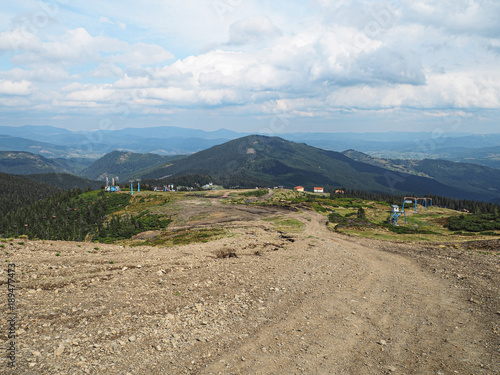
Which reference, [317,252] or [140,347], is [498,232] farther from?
[140,347]

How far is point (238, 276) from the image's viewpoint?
21.9 m

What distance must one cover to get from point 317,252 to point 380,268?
6863 mm

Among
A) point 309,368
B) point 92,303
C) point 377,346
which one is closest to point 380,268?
point 377,346

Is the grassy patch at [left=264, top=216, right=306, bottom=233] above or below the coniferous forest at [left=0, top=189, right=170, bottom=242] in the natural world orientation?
above

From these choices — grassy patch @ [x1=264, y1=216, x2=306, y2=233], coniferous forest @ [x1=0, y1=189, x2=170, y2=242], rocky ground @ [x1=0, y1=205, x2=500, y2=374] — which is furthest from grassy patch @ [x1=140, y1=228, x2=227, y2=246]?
coniferous forest @ [x1=0, y1=189, x2=170, y2=242]

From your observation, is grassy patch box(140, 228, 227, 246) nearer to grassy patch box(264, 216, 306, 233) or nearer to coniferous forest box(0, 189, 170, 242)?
grassy patch box(264, 216, 306, 233)

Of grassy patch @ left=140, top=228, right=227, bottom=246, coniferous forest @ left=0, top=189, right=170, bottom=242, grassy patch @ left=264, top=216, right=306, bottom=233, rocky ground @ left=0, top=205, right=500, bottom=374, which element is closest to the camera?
rocky ground @ left=0, top=205, right=500, bottom=374

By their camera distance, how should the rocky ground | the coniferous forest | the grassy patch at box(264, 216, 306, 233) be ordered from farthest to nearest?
the coniferous forest
the grassy patch at box(264, 216, 306, 233)
the rocky ground

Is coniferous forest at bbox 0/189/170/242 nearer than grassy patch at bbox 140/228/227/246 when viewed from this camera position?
No

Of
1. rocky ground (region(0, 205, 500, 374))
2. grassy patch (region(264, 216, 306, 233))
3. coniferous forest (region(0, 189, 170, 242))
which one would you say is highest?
rocky ground (region(0, 205, 500, 374))

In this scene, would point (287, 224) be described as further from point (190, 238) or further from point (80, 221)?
point (80, 221)

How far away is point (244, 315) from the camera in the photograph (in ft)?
53.6

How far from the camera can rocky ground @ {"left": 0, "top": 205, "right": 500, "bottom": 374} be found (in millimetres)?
12336

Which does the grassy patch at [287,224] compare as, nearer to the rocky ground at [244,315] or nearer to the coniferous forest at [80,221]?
the rocky ground at [244,315]
